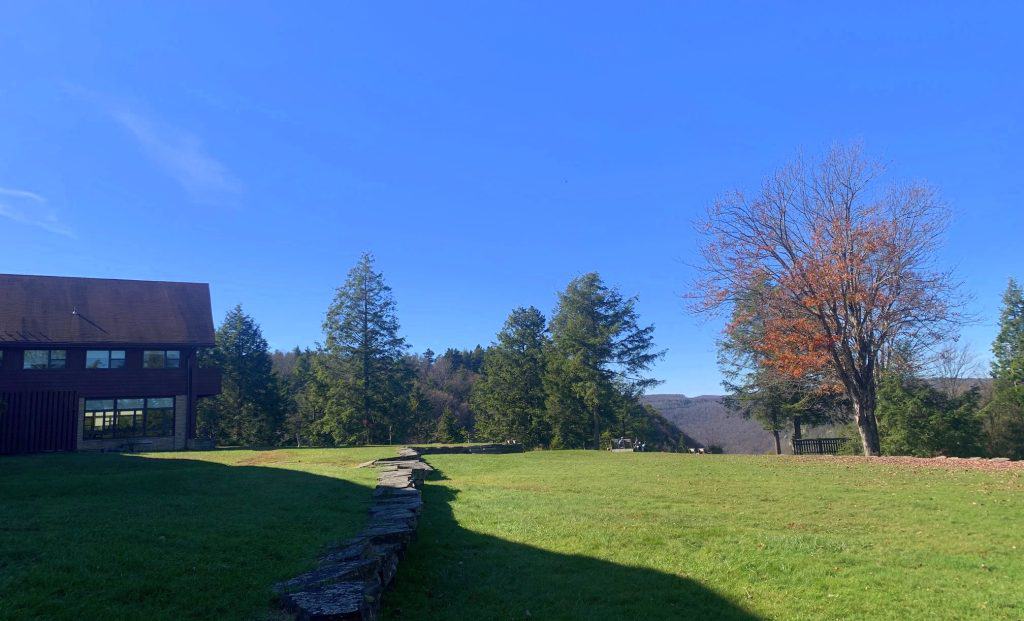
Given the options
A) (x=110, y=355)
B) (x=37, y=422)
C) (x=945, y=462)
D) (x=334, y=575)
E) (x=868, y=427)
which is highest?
(x=110, y=355)

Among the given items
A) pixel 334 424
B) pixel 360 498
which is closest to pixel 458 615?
pixel 360 498

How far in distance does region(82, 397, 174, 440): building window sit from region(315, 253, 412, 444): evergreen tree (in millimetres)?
11773

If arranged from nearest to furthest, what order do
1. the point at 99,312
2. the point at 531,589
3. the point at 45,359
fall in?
the point at 531,589 → the point at 45,359 → the point at 99,312

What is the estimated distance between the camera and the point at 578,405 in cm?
4372

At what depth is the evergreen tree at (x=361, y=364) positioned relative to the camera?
133 feet

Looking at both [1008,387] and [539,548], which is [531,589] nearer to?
[539,548]

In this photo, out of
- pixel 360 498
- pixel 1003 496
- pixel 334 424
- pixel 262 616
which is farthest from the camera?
pixel 334 424

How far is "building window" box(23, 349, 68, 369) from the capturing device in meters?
28.5

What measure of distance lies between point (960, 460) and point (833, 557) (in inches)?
553

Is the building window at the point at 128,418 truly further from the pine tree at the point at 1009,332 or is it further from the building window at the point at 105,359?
the pine tree at the point at 1009,332

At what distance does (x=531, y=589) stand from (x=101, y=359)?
1219 inches

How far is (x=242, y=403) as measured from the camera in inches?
1907

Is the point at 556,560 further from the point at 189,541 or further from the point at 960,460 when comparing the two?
the point at 960,460

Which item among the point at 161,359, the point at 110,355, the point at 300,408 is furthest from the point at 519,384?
the point at 110,355
